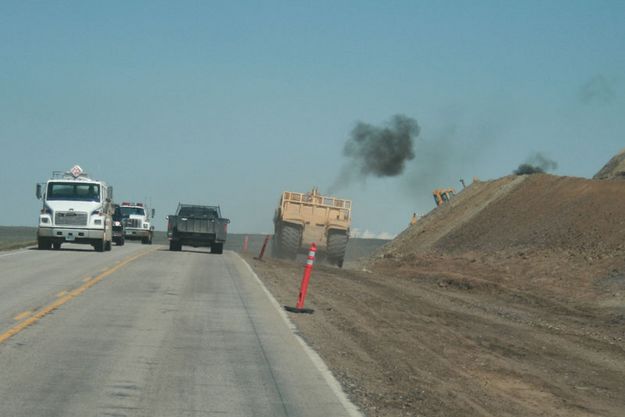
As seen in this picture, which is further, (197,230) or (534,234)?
(197,230)

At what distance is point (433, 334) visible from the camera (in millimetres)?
17938

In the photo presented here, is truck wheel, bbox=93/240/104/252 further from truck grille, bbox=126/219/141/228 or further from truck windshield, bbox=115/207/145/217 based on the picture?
truck grille, bbox=126/219/141/228

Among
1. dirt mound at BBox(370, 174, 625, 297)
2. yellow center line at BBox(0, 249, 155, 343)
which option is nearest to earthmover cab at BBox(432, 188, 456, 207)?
dirt mound at BBox(370, 174, 625, 297)

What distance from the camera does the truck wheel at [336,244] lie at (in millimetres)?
46406

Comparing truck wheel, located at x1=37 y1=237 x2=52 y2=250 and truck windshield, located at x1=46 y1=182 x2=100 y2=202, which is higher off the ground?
truck windshield, located at x1=46 y1=182 x2=100 y2=202

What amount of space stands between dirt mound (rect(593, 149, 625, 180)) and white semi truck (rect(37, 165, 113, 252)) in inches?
1096

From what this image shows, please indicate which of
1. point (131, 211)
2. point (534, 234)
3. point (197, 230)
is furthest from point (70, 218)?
point (131, 211)

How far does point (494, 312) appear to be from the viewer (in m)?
24.2

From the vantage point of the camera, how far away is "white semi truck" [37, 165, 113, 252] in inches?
1560

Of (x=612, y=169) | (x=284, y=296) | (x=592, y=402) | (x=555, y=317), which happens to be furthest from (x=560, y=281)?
(x=612, y=169)

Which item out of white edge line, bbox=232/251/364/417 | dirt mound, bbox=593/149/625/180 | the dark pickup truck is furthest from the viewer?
dirt mound, bbox=593/149/625/180

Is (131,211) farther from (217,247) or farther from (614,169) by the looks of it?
(614,169)

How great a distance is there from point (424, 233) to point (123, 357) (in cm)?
4360

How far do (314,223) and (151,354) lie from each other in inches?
1339
